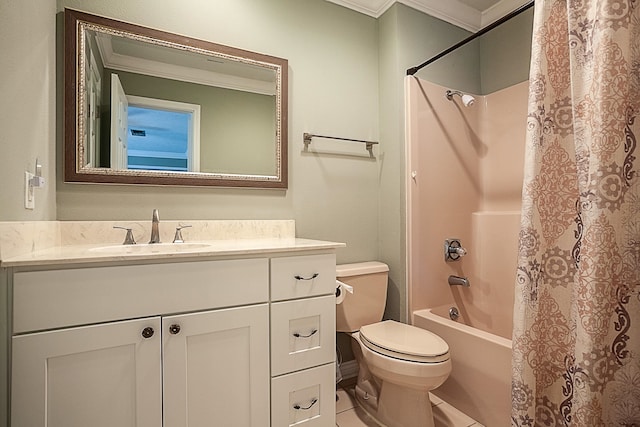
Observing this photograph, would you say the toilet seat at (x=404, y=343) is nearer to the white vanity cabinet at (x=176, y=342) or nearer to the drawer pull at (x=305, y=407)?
the white vanity cabinet at (x=176, y=342)

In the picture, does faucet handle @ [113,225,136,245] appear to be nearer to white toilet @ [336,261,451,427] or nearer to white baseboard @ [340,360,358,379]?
white toilet @ [336,261,451,427]

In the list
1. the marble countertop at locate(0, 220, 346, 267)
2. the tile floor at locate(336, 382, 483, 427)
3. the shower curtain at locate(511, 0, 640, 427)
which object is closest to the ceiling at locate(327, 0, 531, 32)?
the shower curtain at locate(511, 0, 640, 427)

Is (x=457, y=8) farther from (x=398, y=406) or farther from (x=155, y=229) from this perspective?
(x=398, y=406)

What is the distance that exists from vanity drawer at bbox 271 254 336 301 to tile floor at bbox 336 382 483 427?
0.77 metres

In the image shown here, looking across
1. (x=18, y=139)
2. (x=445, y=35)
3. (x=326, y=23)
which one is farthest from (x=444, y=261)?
(x=18, y=139)

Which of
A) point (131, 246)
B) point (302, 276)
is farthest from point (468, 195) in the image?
point (131, 246)

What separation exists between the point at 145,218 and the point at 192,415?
0.90 meters

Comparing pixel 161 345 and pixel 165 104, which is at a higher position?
pixel 165 104

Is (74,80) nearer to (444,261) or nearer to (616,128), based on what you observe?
(616,128)

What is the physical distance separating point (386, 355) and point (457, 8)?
7.63ft

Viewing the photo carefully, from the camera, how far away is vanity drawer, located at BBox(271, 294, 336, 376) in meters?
1.25

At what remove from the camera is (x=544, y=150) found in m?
1.06

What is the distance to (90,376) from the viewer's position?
3.21 feet

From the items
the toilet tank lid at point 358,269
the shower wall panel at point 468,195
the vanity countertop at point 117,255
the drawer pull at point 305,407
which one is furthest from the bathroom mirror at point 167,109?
the drawer pull at point 305,407
